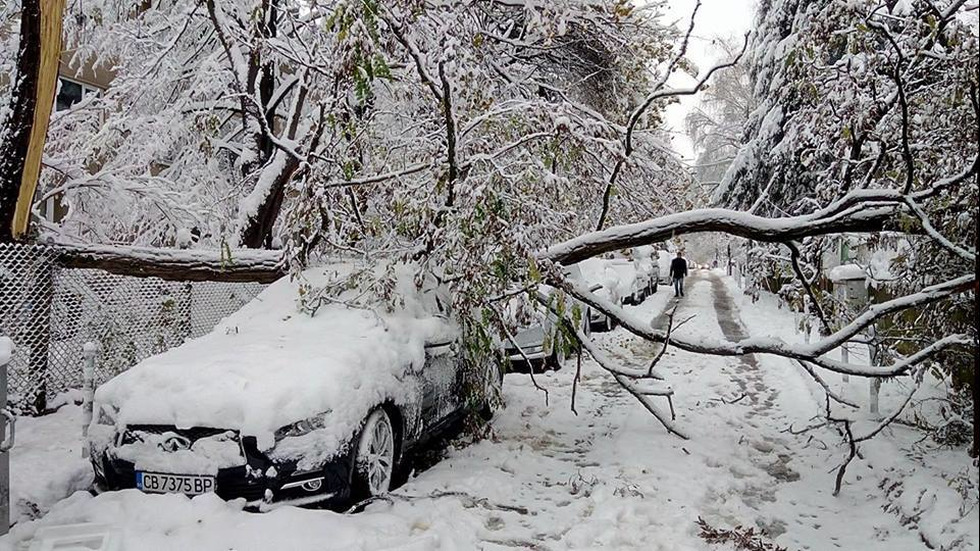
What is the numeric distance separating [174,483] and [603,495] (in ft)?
9.38

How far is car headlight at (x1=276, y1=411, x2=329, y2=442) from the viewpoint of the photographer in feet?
13.6

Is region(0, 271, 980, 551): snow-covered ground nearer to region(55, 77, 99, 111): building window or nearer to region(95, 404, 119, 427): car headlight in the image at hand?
region(95, 404, 119, 427): car headlight

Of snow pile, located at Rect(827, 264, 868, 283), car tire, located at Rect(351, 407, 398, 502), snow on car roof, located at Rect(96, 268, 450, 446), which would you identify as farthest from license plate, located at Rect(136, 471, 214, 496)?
snow pile, located at Rect(827, 264, 868, 283)

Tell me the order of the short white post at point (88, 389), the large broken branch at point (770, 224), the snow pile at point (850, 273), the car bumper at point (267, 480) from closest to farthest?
the car bumper at point (267, 480) → the short white post at point (88, 389) → the large broken branch at point (770, 224) → the snow pile at point (850, 273)

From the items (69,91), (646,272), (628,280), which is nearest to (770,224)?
(628,280)

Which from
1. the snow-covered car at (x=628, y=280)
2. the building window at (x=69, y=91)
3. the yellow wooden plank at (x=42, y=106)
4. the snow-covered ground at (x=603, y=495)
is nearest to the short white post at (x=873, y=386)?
the snow-covered ground at (x=603, y=495)

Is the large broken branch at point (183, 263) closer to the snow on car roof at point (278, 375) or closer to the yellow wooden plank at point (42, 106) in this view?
the yellow wooden plank at point (42, 106)

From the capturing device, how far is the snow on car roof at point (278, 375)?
4168mm

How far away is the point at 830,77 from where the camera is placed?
6.41m

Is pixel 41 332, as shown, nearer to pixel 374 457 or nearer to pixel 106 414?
pixel 106 414

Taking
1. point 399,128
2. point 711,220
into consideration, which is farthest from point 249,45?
point 711,220

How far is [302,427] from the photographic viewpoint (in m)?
4.18

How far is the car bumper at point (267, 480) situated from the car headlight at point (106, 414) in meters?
0.20

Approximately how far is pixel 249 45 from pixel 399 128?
1855mm
